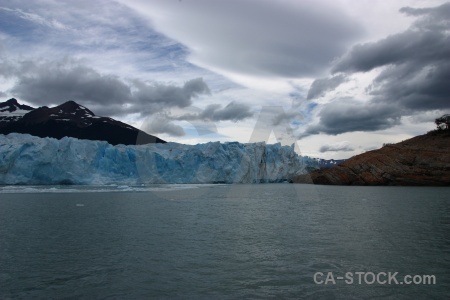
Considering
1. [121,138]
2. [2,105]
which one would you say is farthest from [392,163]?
[2,105]

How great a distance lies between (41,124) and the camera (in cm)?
9469

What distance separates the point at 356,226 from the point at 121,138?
90.4m

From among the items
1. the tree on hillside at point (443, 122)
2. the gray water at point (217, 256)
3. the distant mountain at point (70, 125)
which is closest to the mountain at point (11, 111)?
the distant mountain at point (70, 125)

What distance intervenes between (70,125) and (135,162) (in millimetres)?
47040

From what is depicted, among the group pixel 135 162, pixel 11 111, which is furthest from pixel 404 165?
pixel 11 111

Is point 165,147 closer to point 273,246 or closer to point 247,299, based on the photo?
point 273,246

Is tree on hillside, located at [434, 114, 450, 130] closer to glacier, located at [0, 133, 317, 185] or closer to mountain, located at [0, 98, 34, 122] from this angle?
glacier, located at [0, 133, 317, 185]

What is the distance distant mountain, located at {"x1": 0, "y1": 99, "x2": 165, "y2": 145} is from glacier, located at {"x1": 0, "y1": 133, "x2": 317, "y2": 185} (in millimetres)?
27508

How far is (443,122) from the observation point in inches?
2511

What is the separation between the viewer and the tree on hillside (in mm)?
62925

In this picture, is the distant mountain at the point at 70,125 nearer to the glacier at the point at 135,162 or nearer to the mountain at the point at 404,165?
the glacier at the point at 135,162

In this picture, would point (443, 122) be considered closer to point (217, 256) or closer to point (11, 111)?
point (217, 256)

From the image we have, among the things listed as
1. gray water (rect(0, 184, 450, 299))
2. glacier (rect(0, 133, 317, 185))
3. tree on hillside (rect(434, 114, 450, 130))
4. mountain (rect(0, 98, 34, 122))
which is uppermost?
mountain (rect(0, 98, 34, 122))

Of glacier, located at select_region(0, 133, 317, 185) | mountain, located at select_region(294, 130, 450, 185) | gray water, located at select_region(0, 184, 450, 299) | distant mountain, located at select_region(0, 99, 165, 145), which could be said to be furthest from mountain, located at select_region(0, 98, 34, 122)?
gray water, located at select_region(0, 184, 450, 299)
